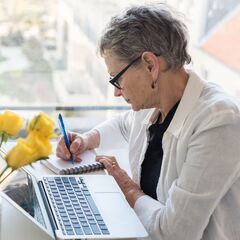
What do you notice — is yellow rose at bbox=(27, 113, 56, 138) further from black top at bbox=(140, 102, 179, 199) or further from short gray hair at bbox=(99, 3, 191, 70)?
black top at bbox=(140, 102, 179, 199)

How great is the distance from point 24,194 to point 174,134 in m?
0.42

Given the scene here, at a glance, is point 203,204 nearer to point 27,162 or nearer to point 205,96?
point 205,96

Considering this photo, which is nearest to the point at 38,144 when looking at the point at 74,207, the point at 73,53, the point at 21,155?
the point at 21,155

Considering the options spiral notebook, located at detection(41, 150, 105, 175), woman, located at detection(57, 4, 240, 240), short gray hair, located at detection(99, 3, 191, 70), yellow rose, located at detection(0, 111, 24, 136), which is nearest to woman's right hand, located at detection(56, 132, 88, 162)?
spiral notebook, located at detection(41, 150, 105, 175)

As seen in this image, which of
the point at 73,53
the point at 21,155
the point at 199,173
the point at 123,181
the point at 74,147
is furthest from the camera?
the point at 73,53

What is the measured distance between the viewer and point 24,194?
1.13 m

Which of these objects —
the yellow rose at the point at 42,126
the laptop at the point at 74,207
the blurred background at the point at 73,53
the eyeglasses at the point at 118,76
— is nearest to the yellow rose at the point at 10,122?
the yellow rose at the point at 42,126

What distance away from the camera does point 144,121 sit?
1438 millimetres

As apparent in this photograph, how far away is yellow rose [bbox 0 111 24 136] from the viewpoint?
0.80 meters

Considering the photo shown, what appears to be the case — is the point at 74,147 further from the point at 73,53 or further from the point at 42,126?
the point at 42,126

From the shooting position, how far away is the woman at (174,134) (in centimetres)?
110

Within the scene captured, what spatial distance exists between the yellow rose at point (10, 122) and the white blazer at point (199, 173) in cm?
47

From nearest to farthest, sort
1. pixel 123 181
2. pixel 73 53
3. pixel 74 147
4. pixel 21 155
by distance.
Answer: pixel 21 155 < pixel 123 181 < pixel 74 147 < pixel 73 53

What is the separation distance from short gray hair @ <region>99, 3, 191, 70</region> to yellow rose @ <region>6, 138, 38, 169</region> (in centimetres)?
52
